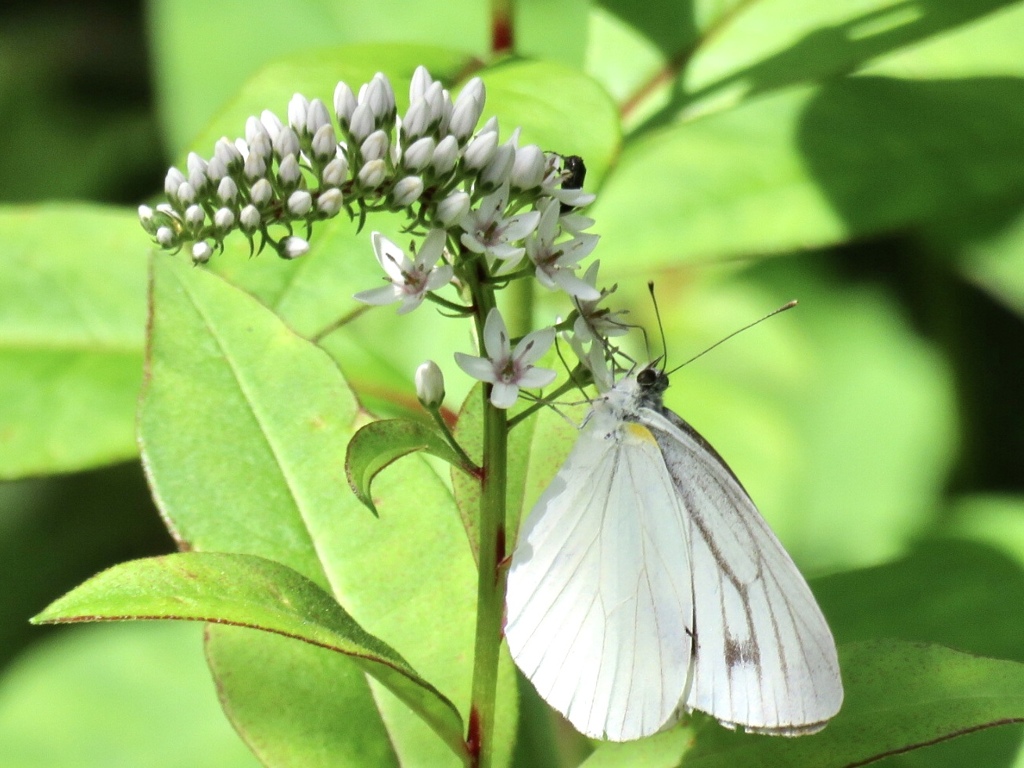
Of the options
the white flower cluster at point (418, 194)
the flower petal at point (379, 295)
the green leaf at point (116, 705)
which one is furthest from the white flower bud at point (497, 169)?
the green leaf at point (116, 705)

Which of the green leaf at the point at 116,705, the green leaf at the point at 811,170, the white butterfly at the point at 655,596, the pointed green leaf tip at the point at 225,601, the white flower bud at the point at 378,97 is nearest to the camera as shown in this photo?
the pointed green leaf tip at the point at 225,601

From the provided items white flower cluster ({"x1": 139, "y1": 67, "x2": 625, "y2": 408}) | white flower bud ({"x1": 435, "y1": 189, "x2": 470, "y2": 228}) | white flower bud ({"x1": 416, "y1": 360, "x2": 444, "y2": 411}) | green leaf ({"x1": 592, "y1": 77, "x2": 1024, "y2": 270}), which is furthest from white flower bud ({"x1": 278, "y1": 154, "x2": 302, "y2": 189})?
green leaf ({"x1": 592, "y1": 77, "x2": 1024, "y2": 270})

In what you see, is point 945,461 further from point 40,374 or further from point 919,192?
point 40,374

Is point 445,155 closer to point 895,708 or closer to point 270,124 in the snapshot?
point 270,124

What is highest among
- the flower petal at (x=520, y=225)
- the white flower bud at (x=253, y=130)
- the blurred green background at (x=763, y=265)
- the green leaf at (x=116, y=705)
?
the white flower bud at (x=253, y=130)

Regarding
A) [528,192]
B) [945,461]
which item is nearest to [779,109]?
[528,192]

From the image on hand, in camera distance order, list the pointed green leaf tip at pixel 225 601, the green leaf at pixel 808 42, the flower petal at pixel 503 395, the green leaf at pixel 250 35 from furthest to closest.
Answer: the green leaf at pixel 250 35 → the green leaf at pixel 808 42 → the flower petal at pixel 503 395 → the pointed green leaf tip at pixel 225 601

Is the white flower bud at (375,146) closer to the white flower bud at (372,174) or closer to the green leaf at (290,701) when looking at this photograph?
the white flower bud at (372,174)

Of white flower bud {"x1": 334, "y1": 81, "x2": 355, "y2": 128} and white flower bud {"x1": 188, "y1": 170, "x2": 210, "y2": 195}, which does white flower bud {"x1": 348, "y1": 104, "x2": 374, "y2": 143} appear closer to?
white flower bud {"x1": 334, "y1": 81, "x2": 355, "y2": 128}
